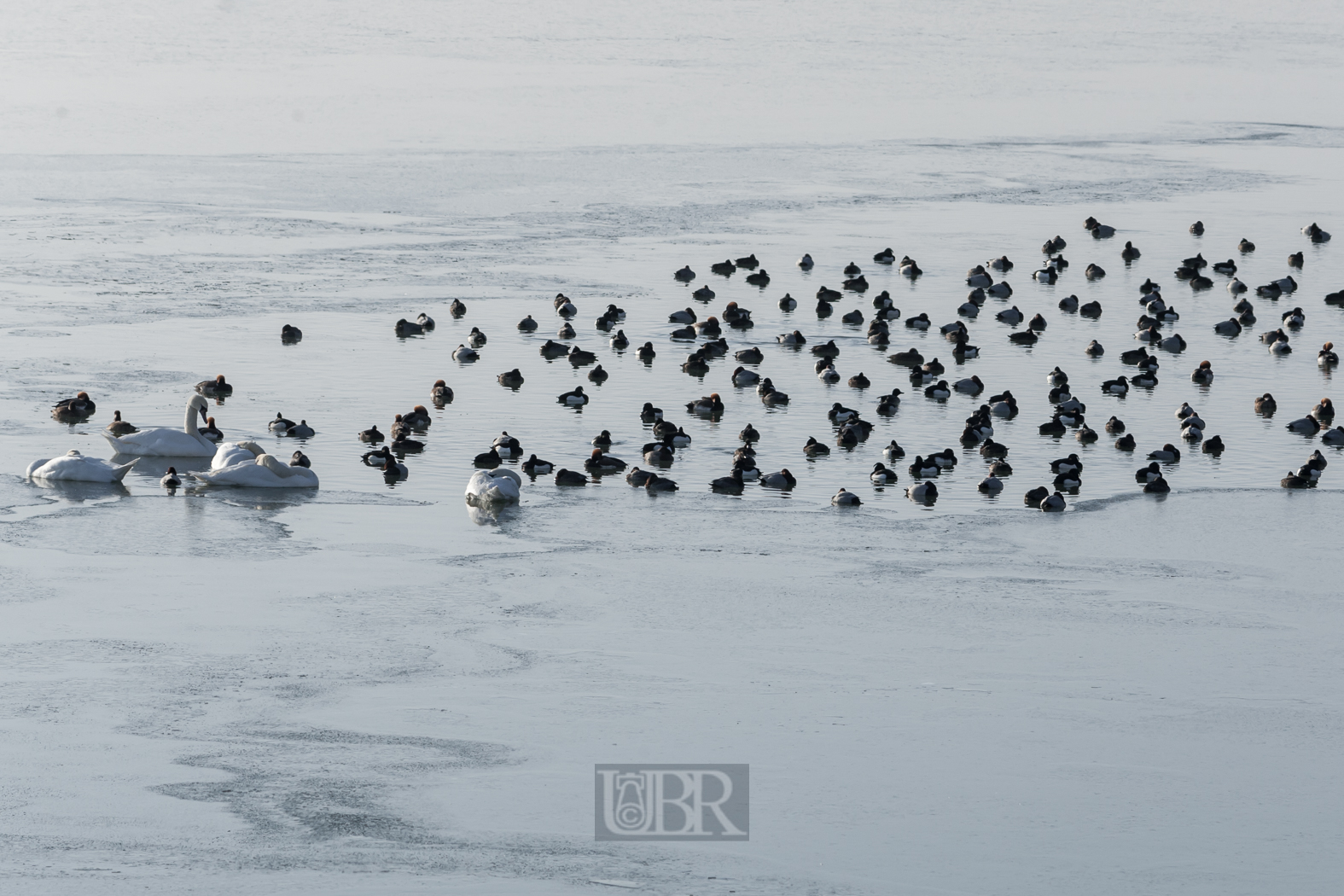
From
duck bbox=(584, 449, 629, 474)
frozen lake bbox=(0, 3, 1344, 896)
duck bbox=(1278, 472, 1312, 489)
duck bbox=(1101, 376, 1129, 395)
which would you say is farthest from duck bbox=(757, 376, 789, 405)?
duck bbox=(1278, 472, 1312, 489)

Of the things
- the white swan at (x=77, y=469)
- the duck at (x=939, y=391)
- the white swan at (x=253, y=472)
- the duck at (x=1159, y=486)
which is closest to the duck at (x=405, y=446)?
the white swan at (x=253, y=472)

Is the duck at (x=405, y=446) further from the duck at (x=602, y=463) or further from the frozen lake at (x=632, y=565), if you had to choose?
the duck at (x=602, y=463)

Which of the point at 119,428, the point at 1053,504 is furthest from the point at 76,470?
the point at 1053,504

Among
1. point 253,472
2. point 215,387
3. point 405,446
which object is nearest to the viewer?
point 253,472

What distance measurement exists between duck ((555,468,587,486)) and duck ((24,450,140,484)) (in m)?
5.07

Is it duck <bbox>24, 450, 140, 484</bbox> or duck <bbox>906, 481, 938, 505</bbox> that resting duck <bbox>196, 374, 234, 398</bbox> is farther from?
duck <bbox>906, 481, 938, 505</bbox>

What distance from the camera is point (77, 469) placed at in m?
21.7

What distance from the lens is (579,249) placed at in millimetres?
40250

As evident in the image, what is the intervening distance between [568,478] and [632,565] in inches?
152

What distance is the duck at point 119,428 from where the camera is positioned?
24.0m

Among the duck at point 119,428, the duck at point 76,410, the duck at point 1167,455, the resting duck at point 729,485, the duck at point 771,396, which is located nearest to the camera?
the resting duck at point 729,485

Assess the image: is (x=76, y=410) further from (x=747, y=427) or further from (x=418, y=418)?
(x=747, y=427)

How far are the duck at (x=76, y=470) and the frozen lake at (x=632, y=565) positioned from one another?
23 cm

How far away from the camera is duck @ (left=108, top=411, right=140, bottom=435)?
24000 mm
